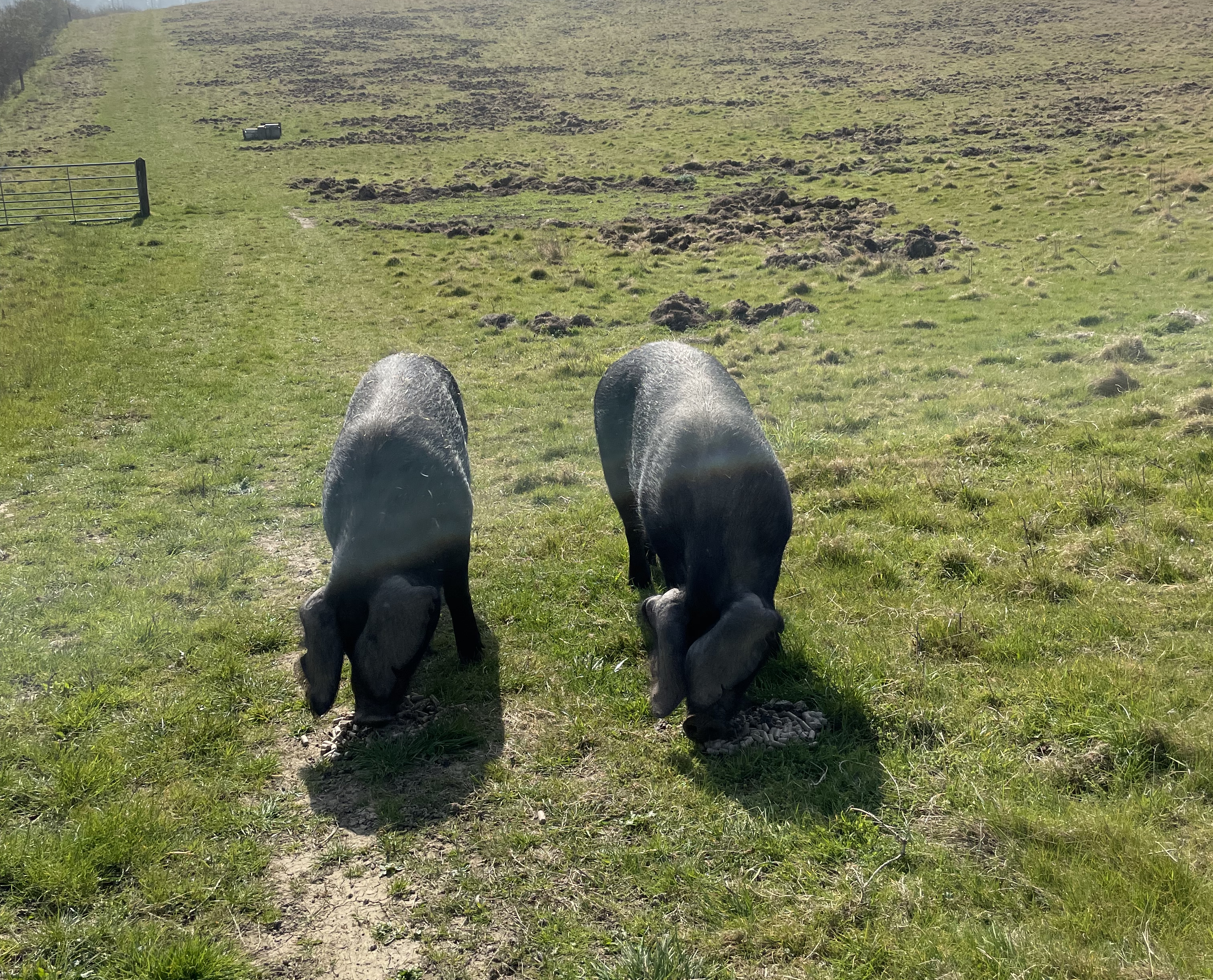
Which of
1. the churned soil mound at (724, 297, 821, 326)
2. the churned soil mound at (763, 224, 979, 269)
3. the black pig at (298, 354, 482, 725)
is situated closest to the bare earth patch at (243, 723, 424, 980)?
the black pig at (298, 354, 482, 725)

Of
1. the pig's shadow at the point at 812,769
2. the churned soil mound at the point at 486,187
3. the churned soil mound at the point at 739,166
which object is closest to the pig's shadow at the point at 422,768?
the pig's shadow at the point at 812,769

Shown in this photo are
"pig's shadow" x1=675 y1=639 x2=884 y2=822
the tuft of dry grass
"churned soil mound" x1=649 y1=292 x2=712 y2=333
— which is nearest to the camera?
"pig's shadow" x1=675 y1=639 x2=884 y2=822

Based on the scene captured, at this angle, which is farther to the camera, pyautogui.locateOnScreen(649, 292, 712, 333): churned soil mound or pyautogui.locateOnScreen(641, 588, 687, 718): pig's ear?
pyautogui.locateOnScreen(649, 292, 712, 333): churned soil mound

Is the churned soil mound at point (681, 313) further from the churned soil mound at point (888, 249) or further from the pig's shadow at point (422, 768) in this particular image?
the pig's shadow at point (422, 768)

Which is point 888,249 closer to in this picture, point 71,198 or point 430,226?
point 430,226

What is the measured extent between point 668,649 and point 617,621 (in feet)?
5.75

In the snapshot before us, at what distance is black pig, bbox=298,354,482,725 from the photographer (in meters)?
5.27

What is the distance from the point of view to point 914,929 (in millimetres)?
3850

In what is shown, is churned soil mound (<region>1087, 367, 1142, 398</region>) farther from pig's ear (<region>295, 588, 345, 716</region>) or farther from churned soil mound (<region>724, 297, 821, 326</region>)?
pig's ear (<region>295, 588, 345, 716</region>)

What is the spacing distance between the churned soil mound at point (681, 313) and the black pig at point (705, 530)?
8.88 metres

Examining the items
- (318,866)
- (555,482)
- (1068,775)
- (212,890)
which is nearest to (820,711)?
(1068,775)

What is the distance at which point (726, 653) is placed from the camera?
16.1 ft

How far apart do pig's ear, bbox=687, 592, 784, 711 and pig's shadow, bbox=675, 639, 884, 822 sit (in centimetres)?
42

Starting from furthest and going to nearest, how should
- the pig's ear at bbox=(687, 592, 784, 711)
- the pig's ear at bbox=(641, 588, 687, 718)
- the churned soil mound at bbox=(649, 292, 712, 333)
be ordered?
the churned soil mound at bbox=(649, 292, 712, 333), the pig's ear at bbox=(641, 588, 687, 718), the pig's ear at bbox=(687, 592, 784, 711)
